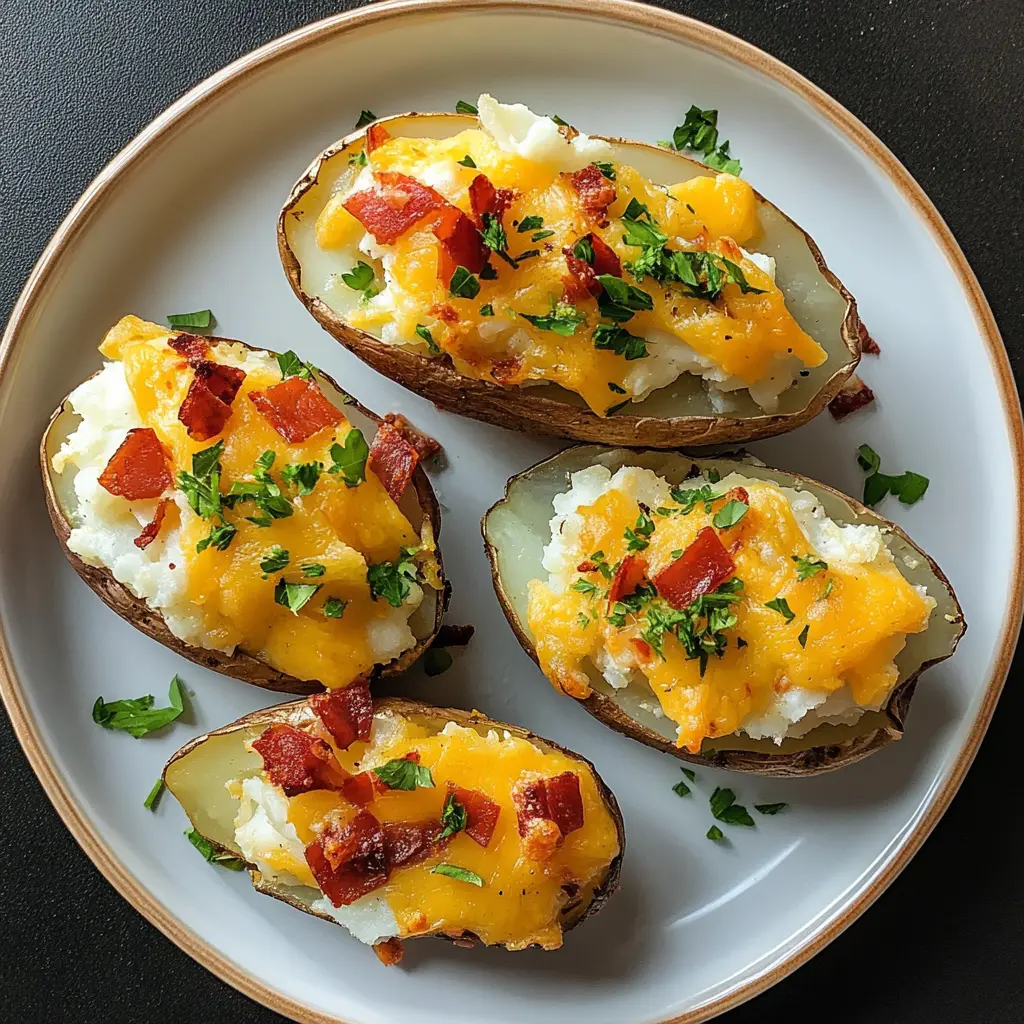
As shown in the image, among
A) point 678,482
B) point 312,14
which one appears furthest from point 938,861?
point 312,14

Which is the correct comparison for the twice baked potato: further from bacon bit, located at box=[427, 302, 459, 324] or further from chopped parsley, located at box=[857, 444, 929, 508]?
chopped parsley, located at box=[857, 444, 929, 508]

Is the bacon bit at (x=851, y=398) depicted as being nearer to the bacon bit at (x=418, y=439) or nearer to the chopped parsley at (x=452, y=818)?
the bacon bit at (x=418, y=439)

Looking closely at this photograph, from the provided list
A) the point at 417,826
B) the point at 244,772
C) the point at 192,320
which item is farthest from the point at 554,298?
the point at 244,772

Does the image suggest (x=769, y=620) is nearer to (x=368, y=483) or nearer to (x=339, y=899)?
(x=368, y=483)

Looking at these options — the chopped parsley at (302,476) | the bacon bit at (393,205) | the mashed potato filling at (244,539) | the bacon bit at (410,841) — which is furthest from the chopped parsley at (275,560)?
the bacon bit at (393,205)

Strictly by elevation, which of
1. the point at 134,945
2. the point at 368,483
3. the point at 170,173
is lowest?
the point at 134,945

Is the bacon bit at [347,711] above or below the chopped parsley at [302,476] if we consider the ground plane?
below

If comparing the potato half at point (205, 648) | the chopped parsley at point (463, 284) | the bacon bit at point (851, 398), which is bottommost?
the potato half at point (205, 648)
